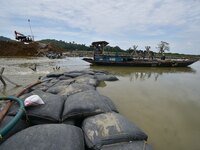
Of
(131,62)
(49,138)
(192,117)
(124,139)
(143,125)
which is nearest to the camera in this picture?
(49,138)

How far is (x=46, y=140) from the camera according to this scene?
6.84 feet

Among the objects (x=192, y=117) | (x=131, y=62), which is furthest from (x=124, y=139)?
(x=131, y=62)

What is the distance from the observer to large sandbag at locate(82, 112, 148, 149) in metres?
2.29

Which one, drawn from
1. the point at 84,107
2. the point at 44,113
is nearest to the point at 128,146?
the point at 84,107

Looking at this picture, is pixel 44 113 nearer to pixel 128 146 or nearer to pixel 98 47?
pixel 128 146

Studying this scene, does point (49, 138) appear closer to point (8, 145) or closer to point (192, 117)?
point (8, 145)

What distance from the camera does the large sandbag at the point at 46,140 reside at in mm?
2009

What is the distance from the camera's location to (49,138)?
2123 mm

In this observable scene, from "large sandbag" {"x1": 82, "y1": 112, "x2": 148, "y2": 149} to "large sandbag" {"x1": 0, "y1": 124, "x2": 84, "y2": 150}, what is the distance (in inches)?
7.2

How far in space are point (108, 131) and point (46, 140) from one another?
818 mm

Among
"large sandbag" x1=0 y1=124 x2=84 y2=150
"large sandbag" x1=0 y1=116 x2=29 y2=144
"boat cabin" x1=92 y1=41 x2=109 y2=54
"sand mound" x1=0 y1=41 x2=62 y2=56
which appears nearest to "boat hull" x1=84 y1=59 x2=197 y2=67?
"boat cabin" x1=92 y1=41 x2=109 y2=54

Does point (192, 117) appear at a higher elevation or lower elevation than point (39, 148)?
lower

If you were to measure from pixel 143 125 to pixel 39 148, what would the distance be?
2383 millimetres

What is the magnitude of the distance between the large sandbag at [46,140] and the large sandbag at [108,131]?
182mm
